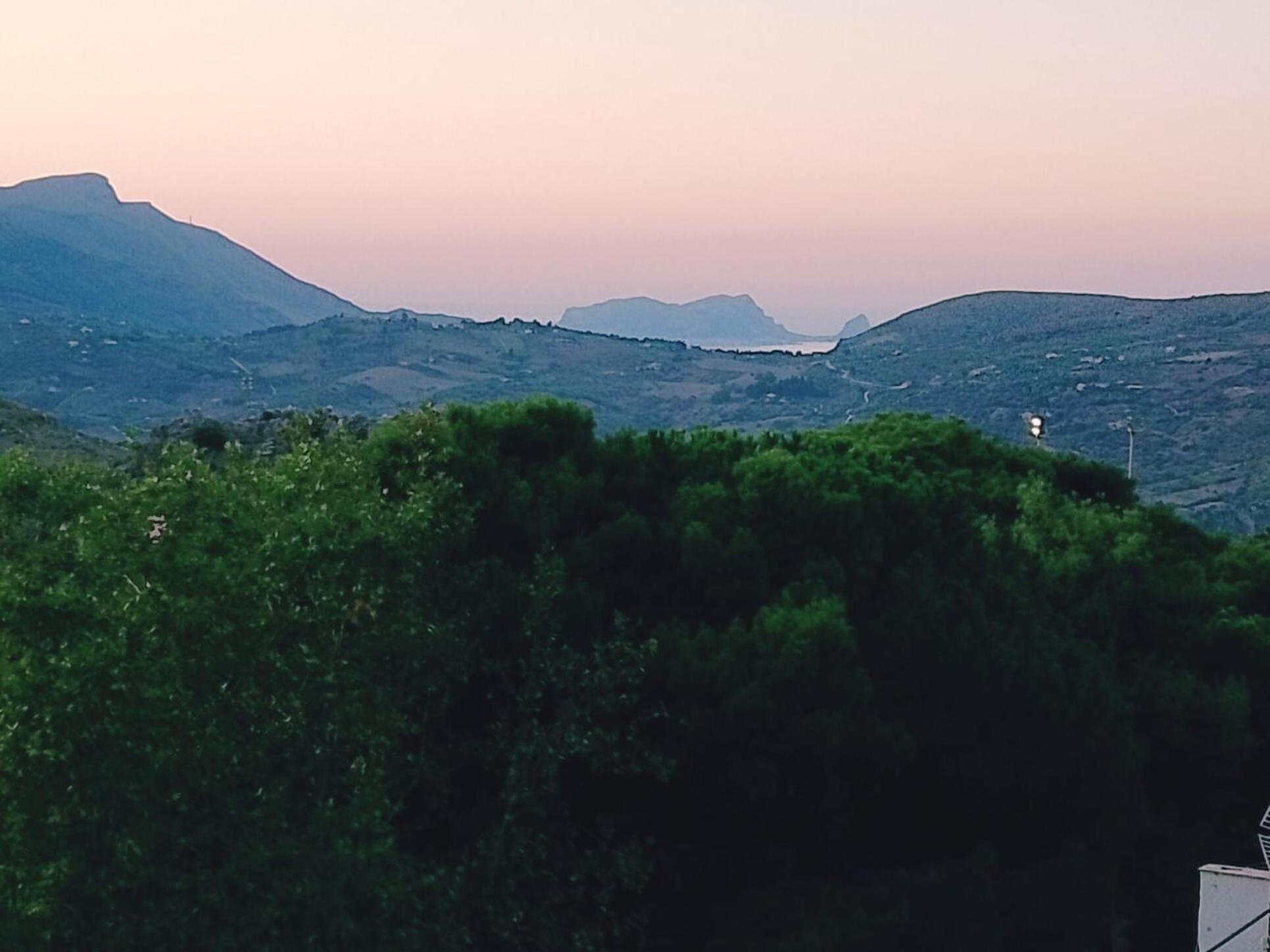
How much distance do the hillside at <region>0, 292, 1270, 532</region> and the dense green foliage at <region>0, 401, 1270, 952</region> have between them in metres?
55.7

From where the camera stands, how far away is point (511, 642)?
12.1 m

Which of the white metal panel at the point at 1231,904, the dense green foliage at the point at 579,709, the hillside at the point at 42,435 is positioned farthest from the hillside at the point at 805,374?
the white metal panel at the point at 1231,904

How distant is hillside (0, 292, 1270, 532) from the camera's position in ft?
290

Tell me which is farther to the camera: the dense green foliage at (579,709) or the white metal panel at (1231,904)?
the white metal panel at (1231,904)

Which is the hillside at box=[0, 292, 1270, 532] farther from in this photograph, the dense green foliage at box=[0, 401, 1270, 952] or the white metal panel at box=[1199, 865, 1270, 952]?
the white metal panel at box=[1199, 865, 1270, 952]

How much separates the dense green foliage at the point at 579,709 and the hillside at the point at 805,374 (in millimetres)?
55736

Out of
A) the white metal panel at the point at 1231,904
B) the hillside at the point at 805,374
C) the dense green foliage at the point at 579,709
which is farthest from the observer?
the hillside at the point at 805,374

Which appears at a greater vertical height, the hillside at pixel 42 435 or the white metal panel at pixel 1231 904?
the hillside at pixel 42 435

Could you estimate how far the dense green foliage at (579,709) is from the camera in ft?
29.2

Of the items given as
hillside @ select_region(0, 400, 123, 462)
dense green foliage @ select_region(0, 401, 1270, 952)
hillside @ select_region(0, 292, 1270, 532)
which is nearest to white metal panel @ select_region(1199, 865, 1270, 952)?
dense green foliage @ select_region(0, 401, 1270, 952)

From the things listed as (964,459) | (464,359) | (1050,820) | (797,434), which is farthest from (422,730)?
(464,359)

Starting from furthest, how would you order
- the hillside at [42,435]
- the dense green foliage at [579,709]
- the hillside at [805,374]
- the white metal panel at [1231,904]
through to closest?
the hillside at [805,374]
the hillside at [42,435]
the white metal panel at [1231,904]
the dense green foliage at [579,709]

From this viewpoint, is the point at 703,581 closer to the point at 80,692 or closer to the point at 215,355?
the point at 80,692

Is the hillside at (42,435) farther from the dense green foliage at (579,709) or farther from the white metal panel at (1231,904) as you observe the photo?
the white metal panel at (1231,904)
